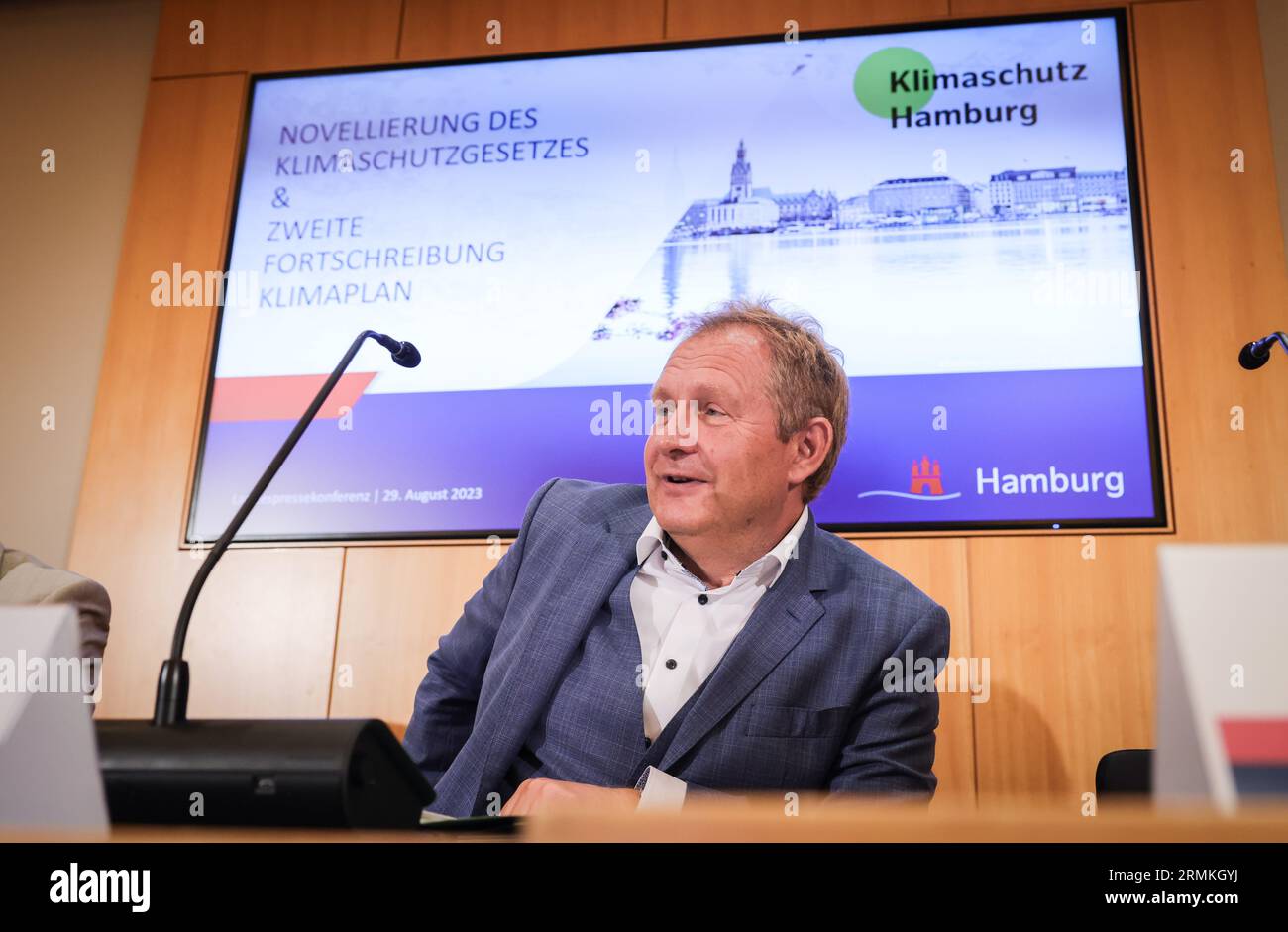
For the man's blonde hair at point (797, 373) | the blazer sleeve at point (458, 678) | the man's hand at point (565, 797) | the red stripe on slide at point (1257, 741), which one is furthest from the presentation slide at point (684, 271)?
the red stripe on slide at point (1257, 741)

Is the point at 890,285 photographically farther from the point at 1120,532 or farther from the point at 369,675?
the point at 369,675

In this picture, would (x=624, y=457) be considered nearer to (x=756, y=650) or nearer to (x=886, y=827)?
(x=756, y=650)

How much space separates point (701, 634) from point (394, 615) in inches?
53.7

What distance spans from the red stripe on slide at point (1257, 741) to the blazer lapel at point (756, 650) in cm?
112

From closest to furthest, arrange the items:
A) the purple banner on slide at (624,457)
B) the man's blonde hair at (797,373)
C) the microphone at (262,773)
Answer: the microphone at (262,773) < the man's blonde hair at (797,373) < the purple banner on slide at (624,457)

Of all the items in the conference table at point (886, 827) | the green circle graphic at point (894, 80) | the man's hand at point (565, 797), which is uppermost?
the green circle graphic at point (894, 80)

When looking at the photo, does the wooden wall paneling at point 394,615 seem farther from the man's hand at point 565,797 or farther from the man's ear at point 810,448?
the man's hand at point 565,797

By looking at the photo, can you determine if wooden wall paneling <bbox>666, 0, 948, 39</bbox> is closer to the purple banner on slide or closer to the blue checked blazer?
the purple banner on slide

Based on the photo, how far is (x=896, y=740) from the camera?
1655 millimetres

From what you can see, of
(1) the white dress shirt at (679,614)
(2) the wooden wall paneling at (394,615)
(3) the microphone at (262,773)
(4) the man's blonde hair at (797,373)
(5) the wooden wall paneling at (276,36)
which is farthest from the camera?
(5) the wooden wall paneling at (276,36)

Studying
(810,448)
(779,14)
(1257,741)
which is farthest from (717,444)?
(779,14)

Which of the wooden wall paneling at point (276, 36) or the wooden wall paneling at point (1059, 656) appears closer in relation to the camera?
the wooden wall paneling at point (1059, 656)

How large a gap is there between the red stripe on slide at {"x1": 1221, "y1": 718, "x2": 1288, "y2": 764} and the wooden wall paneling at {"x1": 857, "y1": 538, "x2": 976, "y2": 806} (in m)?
2.05

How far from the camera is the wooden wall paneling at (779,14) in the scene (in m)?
3.13
